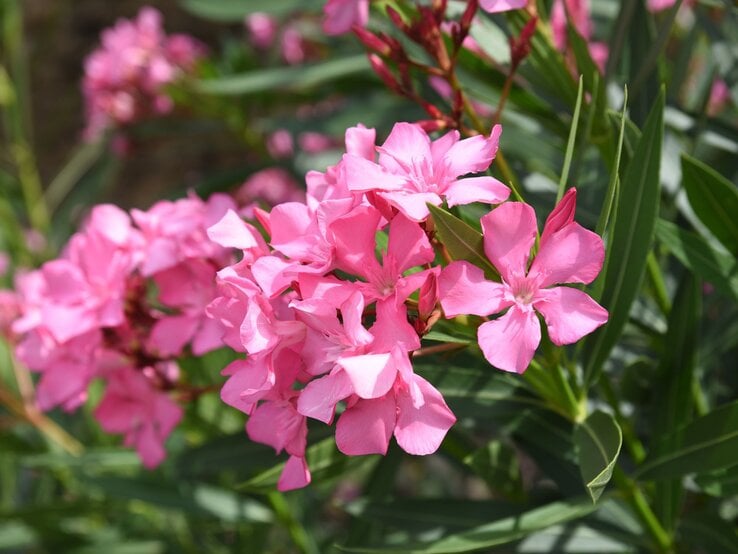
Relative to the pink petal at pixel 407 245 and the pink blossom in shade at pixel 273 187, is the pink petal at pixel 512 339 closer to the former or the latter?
the pink petal at pixel 407 245

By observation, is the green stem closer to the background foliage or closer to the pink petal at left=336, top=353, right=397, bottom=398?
the background foliage

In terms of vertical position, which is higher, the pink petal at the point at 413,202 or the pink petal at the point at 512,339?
the pink petal at the point at 413,202

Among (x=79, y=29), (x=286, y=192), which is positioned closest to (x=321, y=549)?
(x=286, y=192)

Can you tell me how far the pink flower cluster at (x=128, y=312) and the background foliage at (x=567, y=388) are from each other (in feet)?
0.39

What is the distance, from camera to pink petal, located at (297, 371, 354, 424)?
510 millimetres

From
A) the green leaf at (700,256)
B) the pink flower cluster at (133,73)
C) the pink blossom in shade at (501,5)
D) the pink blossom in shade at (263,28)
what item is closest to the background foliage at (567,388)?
the green leaf at (700,256)

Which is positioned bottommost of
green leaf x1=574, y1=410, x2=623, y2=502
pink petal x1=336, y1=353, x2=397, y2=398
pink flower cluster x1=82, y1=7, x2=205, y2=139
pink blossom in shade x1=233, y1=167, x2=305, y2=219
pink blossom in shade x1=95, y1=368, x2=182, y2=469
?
pink blossom in shade x1=233, y1=167, x2=305, y2=219

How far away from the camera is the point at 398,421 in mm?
530

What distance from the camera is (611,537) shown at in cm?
84

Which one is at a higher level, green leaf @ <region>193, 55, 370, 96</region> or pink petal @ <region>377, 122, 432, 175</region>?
pink petal @ <region>377, 122, 432, 175</region>

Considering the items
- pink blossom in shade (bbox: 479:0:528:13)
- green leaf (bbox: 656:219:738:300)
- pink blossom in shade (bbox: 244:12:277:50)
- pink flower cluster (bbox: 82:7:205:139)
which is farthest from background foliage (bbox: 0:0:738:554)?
pink blossom in shade (bbox: 244:12:277:50)

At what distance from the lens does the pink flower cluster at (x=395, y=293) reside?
511 millimetres

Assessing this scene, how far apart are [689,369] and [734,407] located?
0.42ft

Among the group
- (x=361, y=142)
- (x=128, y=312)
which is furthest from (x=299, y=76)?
(x=361, y=142)
